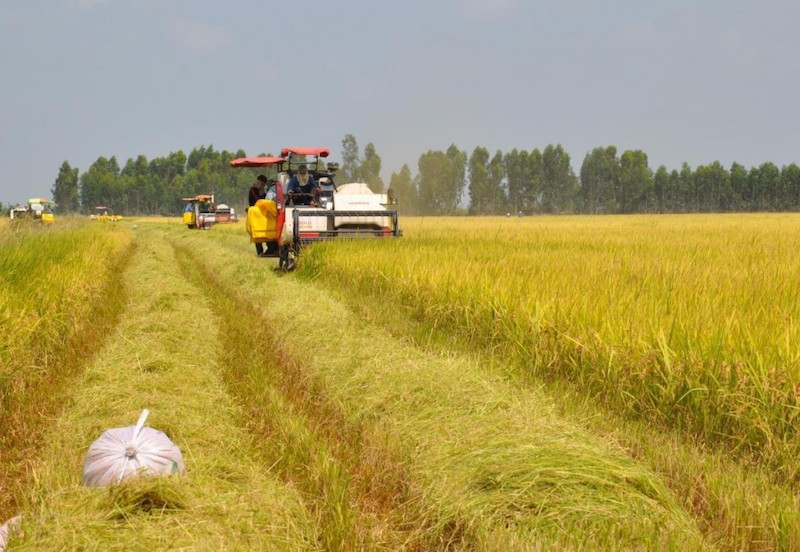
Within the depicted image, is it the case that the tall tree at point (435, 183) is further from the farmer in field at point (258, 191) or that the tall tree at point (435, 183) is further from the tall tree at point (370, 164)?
the farmer in field at point (258, 191)

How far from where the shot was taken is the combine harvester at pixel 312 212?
41.1 ft

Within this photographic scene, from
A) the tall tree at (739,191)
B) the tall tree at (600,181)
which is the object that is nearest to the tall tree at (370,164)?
the tall tree at (600,181)

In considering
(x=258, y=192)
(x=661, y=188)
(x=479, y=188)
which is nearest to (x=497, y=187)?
(x=479, y=188)

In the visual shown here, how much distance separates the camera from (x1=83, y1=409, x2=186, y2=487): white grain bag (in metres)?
3.16

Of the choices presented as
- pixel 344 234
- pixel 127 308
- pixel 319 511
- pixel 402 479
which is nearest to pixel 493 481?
pixel 402 479

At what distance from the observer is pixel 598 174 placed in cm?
10644

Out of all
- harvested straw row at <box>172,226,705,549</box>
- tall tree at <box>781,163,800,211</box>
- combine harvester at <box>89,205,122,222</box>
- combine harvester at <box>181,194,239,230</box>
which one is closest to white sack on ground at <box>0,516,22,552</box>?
harvested straw row at <box>172,226,705,549</box>

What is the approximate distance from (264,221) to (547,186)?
9969 centimetres

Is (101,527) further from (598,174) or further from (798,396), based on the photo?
(598,174)

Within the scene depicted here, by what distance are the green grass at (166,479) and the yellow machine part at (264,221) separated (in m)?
6.79

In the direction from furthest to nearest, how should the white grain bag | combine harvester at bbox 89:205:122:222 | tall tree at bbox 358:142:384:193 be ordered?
tall tree at bbox 358:142:384:193
combine harvester at bbox 89:205:122:222
the white grain bag

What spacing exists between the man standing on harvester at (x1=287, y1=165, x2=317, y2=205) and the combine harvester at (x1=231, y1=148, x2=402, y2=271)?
2cm

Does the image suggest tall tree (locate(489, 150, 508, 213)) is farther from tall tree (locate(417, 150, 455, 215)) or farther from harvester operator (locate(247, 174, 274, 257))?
harvester operator (locate(247, 174, 274, 257))

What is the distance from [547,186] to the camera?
10812 cm
